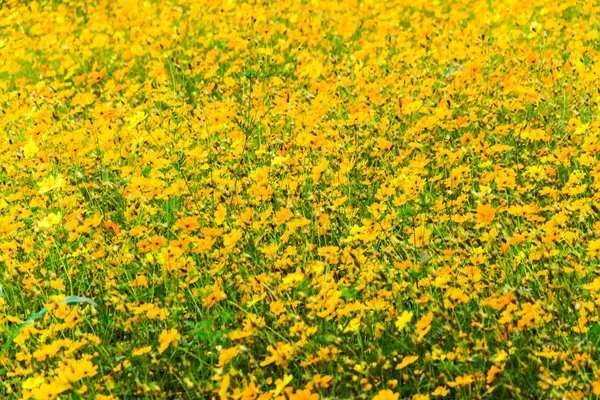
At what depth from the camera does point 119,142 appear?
179 inches

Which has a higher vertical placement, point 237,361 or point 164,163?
point 164,163

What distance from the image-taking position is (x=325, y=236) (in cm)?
323

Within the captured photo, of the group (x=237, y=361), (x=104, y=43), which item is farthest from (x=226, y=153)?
(x=104, y=43)

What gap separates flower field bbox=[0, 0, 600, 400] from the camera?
2447 millimetres

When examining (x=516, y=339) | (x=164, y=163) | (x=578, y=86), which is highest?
(x=164, y=163)

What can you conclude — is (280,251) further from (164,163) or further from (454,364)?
(454,364)

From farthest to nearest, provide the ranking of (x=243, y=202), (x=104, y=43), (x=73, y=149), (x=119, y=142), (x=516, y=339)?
(x=104, y=43) < (x=119, y=142) < (x=73, y=149) < (x=243, y=202) < (x=516, y=339)

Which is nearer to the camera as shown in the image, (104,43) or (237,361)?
(237,361)

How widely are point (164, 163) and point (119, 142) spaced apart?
979mm

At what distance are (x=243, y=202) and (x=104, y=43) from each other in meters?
3.71

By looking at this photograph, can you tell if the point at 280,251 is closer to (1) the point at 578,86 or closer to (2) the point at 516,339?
(2) the point at 516,339

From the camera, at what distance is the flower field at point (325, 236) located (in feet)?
8.03

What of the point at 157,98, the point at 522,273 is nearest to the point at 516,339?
the point at 522,273

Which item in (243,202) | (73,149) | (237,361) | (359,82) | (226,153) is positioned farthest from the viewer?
(359,82)
